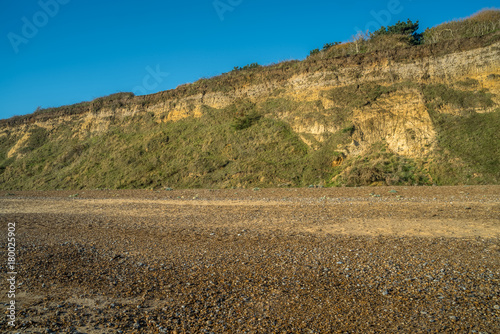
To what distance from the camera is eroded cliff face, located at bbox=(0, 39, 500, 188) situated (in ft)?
71.9

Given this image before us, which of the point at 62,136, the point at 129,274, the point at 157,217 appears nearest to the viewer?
the point at 129,274

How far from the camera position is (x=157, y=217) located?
1050cm

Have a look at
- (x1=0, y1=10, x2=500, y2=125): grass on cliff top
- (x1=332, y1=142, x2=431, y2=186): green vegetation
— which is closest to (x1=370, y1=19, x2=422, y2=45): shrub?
(x1=0, y1=10, x2=500, y2=125): grass on cliff top

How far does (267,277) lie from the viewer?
4539 millimetres

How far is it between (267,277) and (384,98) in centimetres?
2454

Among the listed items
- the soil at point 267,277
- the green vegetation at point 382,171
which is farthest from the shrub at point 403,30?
the soil at point 267,277

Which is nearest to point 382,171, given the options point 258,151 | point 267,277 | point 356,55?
point 258,151

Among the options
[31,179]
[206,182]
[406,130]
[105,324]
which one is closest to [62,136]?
[31,179]

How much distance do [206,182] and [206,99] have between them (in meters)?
15.0

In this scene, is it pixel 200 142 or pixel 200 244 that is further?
pixel 200 142

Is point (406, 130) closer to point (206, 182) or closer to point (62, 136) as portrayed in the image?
point (206, 182)

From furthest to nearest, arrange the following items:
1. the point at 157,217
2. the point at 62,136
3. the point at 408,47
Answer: the point at 62,136 → the point at 408,47 → the point at 157,217

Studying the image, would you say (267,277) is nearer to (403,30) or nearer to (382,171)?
(382,171)

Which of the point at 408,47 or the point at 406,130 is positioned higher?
the point at 408,47
